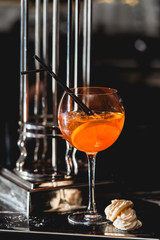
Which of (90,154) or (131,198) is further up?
(90,154)

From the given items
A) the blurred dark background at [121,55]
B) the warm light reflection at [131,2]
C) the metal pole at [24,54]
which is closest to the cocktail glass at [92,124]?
the metal pole at [24,54]

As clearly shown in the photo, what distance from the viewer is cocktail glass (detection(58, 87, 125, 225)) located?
3.34 ft

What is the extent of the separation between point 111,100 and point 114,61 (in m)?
1.62

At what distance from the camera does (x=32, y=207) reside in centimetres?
111

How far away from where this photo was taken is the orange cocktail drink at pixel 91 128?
1.01 m

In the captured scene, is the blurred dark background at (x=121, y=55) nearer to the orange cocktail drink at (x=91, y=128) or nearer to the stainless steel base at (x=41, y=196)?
the stainless steel base at (x=41, y=196)

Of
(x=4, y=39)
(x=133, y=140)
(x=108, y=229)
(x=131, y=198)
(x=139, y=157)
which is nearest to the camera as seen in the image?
(x=108, y=229)

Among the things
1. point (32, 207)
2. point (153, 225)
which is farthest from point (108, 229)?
point (32, 207)

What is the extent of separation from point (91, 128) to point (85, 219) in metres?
0.23

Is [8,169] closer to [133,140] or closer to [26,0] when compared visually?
[26,0]

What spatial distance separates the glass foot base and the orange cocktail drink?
0.16m

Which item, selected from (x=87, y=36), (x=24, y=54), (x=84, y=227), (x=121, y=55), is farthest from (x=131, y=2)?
(x=84, y=227)

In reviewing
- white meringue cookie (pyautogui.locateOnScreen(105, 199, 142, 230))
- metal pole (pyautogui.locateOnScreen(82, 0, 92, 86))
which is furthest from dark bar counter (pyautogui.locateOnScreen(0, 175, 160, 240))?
metal pole (pyautogui.locateOnScreen(82, 0, 92, 86))

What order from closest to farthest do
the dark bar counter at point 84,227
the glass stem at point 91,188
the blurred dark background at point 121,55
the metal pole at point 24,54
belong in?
the dark bar counter at point 84,227 < the glass stem at point 91,188 < the metal pole at point 24,54 < the blurred dark background at point 121,55
